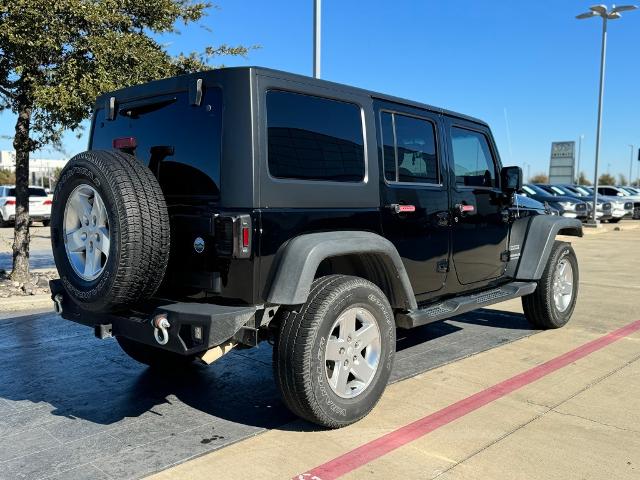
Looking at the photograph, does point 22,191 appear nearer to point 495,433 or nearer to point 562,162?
point 495,433

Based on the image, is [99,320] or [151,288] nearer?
[151,288]

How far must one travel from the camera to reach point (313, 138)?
3467 millimetres

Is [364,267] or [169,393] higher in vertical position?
[364,267]

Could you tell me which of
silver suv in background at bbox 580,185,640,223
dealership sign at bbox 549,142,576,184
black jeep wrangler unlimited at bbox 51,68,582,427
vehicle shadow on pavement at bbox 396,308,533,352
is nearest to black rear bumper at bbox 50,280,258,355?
black jeep wrangler unlimited at bbox 51,68,582,427

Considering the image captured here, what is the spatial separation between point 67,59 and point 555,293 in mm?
6131

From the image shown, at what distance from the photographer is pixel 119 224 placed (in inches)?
118

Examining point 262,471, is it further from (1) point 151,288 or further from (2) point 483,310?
(2) point 483,310

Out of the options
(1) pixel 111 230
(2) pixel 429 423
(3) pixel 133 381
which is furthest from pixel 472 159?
(3) pixel 133 381

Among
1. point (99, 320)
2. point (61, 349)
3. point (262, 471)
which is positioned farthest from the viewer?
point (61, 349)

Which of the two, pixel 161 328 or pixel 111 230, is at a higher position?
pixel 111 230

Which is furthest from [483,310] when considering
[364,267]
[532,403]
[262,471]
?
[262,471]

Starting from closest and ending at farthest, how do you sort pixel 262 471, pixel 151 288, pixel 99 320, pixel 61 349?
pixel 262 471 → pixel 151 288 → pixel 99 320 → pixel 61 349

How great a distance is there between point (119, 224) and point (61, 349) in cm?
279

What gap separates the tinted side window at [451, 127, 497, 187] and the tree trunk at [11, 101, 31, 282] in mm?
5741
